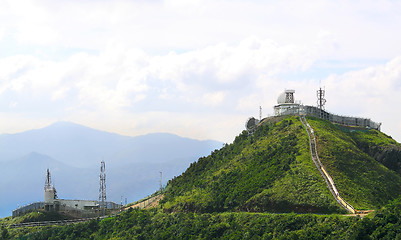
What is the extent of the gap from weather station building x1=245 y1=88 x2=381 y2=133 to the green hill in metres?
4.00

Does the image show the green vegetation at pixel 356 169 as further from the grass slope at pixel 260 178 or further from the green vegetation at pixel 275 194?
the grass slope at pixel 260 178

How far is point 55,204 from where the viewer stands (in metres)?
146

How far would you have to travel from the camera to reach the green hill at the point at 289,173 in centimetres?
9569

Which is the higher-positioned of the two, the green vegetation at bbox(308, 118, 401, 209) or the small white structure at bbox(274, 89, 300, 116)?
the small white structure at bbox(274, 89, 300, 116)

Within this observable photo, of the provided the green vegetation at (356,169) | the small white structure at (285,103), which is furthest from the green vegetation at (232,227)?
the small white structure at (285,103)

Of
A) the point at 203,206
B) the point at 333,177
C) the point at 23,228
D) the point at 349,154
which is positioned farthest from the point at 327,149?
the point at 23,228

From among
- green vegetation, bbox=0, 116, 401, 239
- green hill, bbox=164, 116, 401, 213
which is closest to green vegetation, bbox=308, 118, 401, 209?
green hill, bbox=164, 116, 401, 213

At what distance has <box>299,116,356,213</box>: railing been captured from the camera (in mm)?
89106

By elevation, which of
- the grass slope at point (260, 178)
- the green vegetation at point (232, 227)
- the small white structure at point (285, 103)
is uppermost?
the small white structure at point (285, 103)

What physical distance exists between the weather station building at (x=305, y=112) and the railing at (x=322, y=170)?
17.6ft

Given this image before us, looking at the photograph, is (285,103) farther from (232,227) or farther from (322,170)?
(232,227)

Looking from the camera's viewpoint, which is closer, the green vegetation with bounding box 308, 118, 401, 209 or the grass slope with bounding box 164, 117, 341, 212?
the grass slope with bounding box 164, 117, 341, 212

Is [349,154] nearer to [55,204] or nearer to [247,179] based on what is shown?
[247,179]

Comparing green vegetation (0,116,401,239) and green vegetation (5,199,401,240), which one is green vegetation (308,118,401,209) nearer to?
green vegetation (0,116,401,239)
